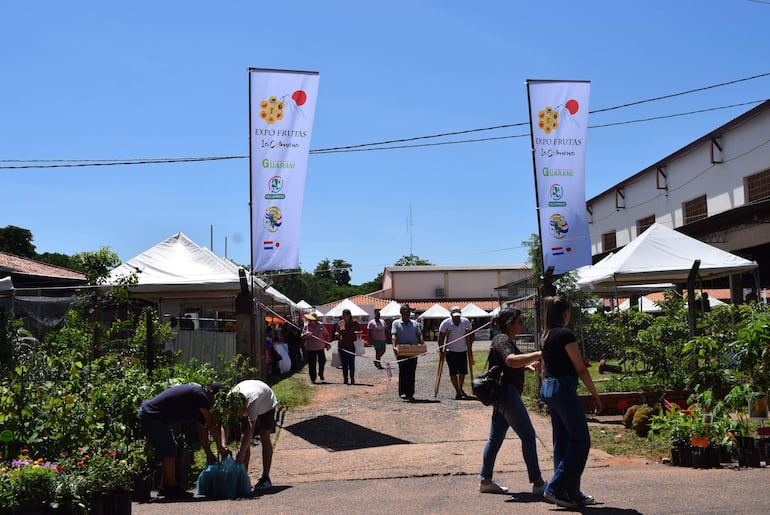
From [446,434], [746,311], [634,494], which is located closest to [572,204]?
[746,311]

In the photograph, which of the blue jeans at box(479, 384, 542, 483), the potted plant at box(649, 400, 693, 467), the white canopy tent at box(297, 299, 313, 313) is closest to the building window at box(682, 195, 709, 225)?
the white canopy tent at box(297, 299, 313, 313)

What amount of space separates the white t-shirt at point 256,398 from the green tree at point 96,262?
5.42m

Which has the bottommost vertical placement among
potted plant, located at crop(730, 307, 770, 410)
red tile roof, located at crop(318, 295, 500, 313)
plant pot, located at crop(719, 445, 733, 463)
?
plant pot, located at crop(719, 445, 733, 463)

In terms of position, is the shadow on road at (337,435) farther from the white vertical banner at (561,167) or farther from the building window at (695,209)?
the building window at (695,209)

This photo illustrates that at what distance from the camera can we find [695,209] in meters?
32.0

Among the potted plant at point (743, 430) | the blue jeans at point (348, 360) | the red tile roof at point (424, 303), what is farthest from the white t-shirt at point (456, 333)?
the red tile roof at point (424, 303)

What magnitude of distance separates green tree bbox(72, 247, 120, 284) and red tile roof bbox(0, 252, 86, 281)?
36.2 ft

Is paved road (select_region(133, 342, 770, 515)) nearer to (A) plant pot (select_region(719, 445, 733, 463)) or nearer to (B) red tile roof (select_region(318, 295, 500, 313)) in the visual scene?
(A) plant pot (select_region(719, 445, 733, 463))

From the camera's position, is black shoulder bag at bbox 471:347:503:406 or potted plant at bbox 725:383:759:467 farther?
potted plant at bbox 725:383:759:467

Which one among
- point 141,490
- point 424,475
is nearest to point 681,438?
point 424,475

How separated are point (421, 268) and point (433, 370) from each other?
5546 cm

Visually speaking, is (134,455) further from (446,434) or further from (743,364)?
(743,364)

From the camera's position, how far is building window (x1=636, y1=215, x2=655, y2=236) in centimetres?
3612

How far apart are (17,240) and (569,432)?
51.3 meters
